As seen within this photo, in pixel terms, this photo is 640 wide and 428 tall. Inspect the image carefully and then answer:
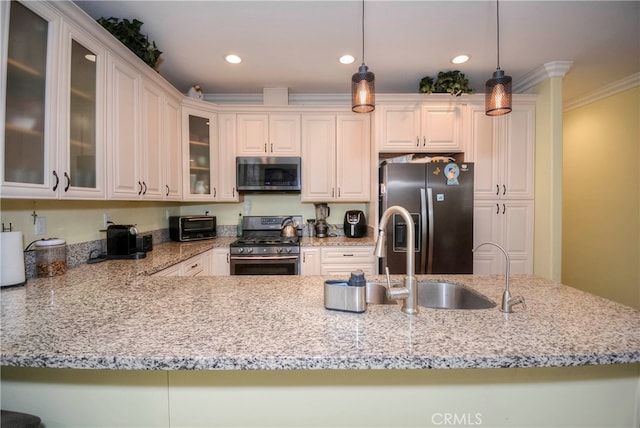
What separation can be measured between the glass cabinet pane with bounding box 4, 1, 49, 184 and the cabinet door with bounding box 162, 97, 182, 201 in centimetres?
118

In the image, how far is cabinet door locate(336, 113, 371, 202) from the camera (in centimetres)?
320

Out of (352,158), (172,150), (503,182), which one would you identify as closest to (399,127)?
(352,158)

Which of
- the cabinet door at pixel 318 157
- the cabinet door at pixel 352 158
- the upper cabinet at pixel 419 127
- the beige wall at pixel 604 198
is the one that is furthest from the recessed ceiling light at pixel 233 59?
the beige wall at pixel 604 198

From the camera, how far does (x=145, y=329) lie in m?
0.90

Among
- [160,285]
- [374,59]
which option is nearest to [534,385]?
[160,285]

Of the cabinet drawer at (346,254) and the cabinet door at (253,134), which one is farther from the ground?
the cabinet door at (253,134)

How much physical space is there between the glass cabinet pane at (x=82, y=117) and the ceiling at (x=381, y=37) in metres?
0.55

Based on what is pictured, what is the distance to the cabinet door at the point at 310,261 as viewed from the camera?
289cm

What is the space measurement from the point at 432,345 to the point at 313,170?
261cm

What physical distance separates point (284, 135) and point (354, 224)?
1280 mm

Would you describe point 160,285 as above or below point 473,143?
below

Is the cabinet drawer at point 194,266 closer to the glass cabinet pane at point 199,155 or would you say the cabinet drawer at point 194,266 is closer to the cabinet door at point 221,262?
the cabinet door at point 221,262

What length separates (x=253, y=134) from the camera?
3.19 meters

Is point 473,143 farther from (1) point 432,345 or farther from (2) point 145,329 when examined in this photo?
(2) point 145,329
